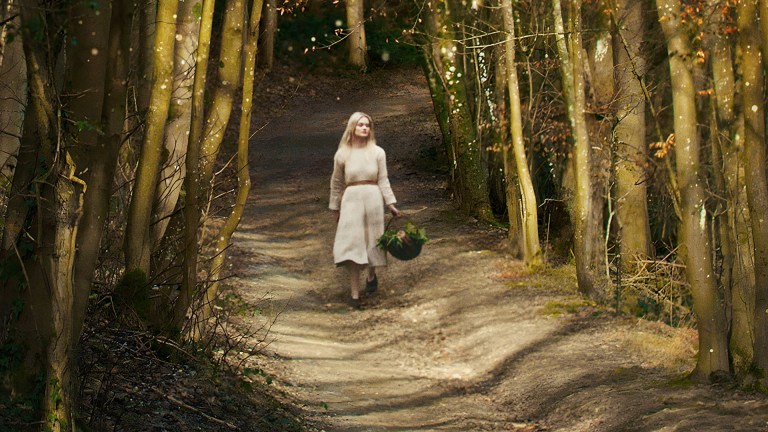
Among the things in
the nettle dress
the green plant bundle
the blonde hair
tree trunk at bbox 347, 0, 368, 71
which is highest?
tree trunk at bbox 347, 0, 368, 71

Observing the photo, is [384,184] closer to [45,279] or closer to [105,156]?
[105,156]

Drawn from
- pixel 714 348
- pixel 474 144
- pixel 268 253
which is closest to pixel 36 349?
pixel 714 348

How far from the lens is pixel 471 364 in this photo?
1206 cm

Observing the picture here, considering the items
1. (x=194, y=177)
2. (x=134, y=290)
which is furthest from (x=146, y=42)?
(x=134, y=290)

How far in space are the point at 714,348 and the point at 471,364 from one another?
321 cm

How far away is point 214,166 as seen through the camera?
1196cm

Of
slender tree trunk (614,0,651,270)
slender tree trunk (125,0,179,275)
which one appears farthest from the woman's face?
slender tree trunk (125,0,179,275)

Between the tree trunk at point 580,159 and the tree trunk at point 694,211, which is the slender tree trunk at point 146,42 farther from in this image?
the tree trunk at point 580,159

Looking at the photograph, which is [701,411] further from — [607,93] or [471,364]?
[607,93]

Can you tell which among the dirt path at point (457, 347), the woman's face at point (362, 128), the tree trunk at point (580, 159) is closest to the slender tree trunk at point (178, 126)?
the dirt path at point (457, 347)

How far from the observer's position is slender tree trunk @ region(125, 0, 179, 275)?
27.8ft

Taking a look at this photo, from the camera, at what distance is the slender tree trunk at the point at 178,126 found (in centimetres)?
967

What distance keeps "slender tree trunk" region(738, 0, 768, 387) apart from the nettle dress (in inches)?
229

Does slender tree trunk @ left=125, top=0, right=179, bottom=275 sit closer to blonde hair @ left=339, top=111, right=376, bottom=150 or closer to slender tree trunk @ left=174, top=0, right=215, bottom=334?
slender tree trunk @ left=174, top=0, right=215, bottom=334
